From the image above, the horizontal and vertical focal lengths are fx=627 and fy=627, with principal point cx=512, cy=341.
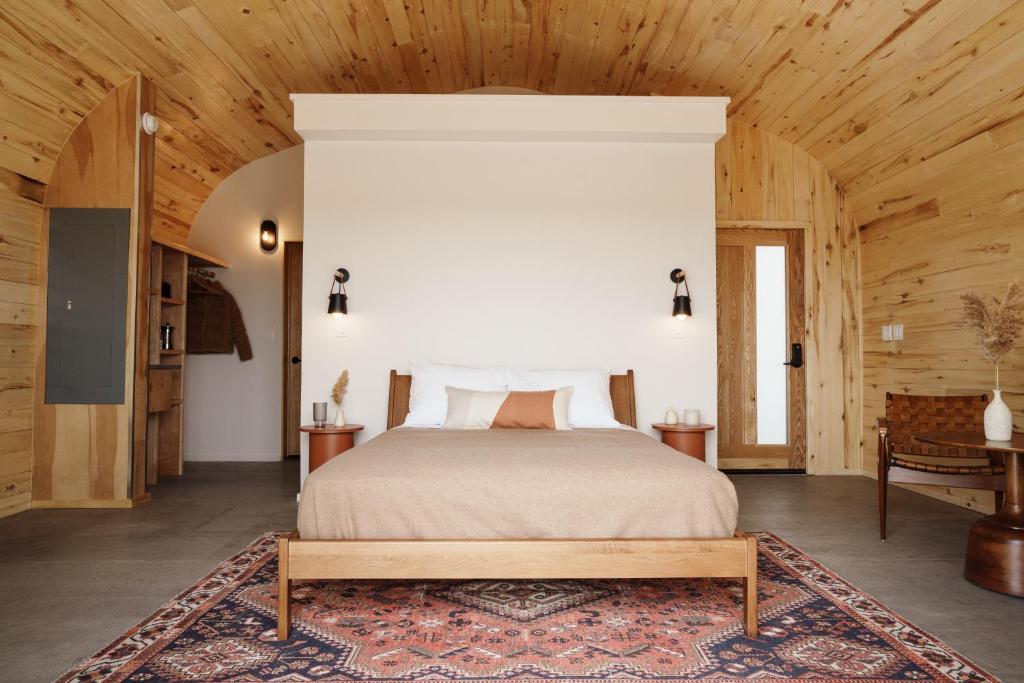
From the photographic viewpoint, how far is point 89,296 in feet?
13.9

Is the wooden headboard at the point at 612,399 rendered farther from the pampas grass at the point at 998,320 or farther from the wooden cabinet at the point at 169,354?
the wooden cabinet at the point at 169,354

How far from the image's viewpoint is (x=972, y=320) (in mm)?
3031

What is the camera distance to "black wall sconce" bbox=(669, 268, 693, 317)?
4.21 m

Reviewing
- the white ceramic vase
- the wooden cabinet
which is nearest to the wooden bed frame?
the white ceramic vase

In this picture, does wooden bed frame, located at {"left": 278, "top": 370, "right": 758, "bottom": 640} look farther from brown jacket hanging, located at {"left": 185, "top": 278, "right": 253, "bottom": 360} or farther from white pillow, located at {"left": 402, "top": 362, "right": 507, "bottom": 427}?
brown jacket hanging, located at {"left": 185, "top": 278, "right": 253, "bottom": 360}

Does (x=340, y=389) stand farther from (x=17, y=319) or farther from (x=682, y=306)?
(x=682, y=306)

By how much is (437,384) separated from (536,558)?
6.31 ft

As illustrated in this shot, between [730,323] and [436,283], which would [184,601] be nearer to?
[436,283]

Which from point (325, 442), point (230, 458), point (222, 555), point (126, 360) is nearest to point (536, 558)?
point (222, 555)

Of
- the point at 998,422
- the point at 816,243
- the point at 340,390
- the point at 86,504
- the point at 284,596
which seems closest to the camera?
the point at 284,596

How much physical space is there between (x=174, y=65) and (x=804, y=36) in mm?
4159

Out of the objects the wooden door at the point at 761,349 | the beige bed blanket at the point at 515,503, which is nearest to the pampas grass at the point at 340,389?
the beige bed blanket at the point at 515,503

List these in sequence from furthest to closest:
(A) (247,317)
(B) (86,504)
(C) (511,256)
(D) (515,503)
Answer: (A) (247,317) → (C) (511,256) → (B) (86,504) → (D) (515,503)

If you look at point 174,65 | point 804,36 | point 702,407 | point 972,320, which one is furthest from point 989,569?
point 174,65
